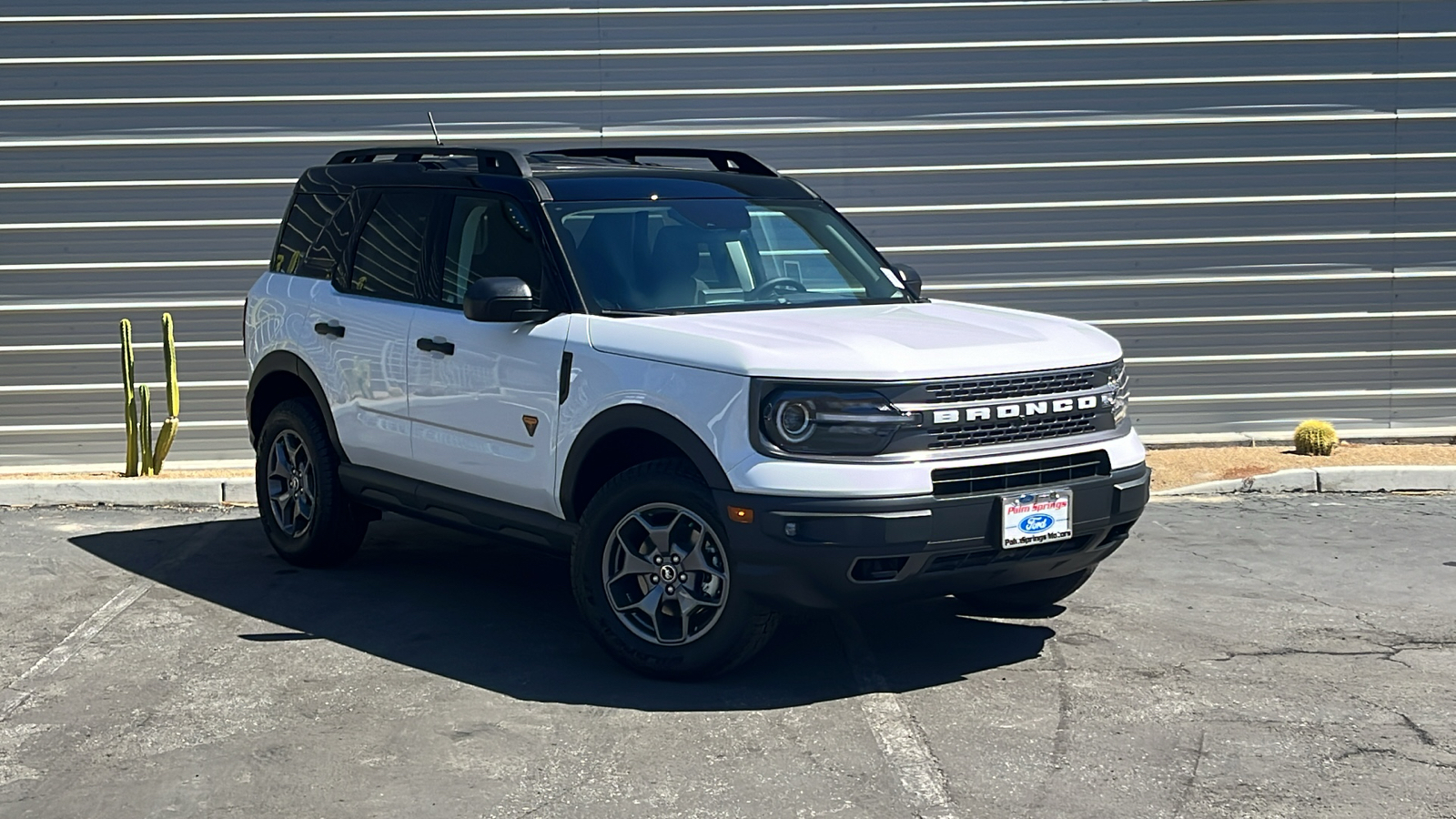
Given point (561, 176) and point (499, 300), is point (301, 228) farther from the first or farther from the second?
point (499, 300)

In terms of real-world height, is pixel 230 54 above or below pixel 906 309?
above

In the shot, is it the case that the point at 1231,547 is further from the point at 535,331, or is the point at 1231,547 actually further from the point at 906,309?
the point at 535,331

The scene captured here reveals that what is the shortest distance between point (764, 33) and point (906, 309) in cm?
527

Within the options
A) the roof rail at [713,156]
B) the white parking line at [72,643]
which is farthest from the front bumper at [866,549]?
the white parking line at [72,643]

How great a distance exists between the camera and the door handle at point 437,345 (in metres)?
7.00

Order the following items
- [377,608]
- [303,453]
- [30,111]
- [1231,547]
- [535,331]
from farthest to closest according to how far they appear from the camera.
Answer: [30,111] < [1231,547] < [303,453] < [377,608] < [535,331]

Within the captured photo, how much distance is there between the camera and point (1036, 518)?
5.92 metres

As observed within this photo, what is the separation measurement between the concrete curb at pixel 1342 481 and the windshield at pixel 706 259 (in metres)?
3.90

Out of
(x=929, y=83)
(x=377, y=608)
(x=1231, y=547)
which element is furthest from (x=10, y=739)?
(x=929, y=83)

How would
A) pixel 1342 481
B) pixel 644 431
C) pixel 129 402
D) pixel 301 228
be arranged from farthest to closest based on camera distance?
pixel 129 402
pixel 1342 481
pixel 301 228
pixel 644 431

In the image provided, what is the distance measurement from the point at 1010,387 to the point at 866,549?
0.86 m

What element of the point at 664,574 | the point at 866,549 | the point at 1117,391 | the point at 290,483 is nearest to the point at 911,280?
the point at 1117,391

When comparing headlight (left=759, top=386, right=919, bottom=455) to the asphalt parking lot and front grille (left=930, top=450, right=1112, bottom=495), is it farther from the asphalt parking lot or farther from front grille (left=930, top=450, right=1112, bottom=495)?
the asphalt parking lot

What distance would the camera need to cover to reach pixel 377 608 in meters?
7.33
